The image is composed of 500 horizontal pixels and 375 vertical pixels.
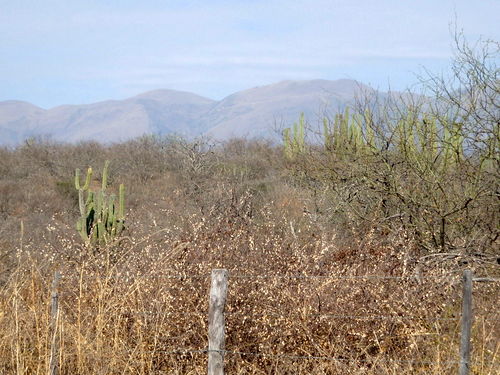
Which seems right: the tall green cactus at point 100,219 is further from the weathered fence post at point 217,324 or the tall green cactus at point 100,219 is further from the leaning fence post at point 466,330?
the leaning fence post at point 466,330

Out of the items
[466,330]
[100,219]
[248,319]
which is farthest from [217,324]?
[100,219]

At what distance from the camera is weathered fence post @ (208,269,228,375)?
5.51 m

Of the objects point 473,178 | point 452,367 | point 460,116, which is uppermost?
point 460,116

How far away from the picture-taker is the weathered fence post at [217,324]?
5.51 meters

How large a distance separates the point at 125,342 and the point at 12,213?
14.1 metres

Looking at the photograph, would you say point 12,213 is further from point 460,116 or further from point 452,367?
point 452,367

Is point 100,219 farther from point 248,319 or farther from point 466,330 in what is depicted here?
point 466,330

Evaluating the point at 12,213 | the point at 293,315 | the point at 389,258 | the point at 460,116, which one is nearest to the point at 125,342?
the point at 293,315

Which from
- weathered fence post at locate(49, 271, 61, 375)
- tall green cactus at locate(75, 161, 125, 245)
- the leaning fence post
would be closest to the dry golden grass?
weathered fence post at locate(49, 271, 61, 375)

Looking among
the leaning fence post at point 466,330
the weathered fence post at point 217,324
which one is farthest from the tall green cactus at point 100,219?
the leaning fence post at point 466,330

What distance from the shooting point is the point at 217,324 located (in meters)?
5.52

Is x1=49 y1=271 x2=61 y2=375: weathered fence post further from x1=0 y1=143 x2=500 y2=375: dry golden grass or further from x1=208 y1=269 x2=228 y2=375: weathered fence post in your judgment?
x1=208 y1=269 x2=228 y2=375: weathered fence post

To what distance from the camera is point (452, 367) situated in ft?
19.1

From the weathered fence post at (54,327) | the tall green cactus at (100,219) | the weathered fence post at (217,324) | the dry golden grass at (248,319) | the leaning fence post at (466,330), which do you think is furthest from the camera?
the tall green cactus at (100,219)
